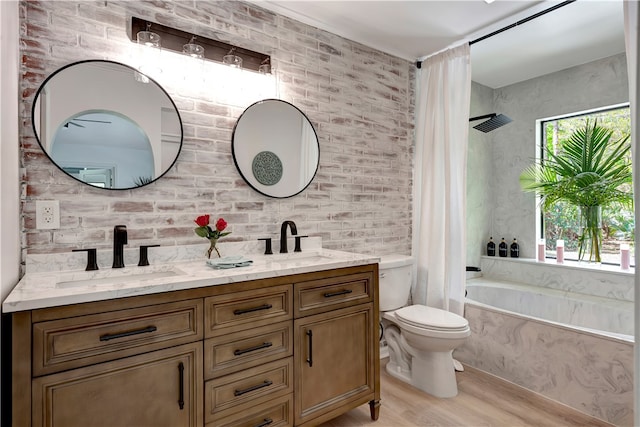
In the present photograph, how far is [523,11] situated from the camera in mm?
2365

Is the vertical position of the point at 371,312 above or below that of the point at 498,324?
above

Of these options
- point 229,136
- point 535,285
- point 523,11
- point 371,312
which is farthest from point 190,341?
point 535,285

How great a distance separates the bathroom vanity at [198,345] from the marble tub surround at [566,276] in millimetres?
2072

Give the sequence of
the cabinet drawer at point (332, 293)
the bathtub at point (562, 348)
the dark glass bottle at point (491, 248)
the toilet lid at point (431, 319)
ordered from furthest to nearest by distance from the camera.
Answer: the dark glass bottle at point (491, 248) → the toilet lid at point (431, 319) → the bathtub at point (562, 348) → the cabinet drawer at point (332, 293)

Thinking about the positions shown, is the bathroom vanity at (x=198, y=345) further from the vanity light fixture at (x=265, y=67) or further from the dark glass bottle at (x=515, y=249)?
the dark glass bottle at (x=515, y=249)

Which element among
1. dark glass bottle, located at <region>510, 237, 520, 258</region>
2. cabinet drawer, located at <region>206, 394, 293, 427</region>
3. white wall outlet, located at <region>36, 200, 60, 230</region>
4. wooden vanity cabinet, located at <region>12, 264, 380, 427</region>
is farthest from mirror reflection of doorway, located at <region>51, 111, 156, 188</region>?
dark glass bottle, located at <region>510, 237, 520, 258</region>

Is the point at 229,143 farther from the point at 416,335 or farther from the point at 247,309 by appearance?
the point at 416,335

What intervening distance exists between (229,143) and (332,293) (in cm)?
108

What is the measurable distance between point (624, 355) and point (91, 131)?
304cm

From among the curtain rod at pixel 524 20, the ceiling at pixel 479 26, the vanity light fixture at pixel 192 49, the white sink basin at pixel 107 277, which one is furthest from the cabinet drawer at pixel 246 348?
the curtain rod at pixel 524 20

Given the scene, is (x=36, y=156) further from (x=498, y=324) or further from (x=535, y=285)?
(x=535, y=285)

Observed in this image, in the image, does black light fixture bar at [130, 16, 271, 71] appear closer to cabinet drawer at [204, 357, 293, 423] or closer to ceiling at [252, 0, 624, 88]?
ceiling at [252, 0, 624, 88]

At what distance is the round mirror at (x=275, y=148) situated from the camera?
218 cm

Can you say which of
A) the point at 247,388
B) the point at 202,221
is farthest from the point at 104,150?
the point at 247,388
